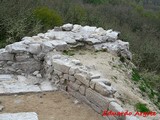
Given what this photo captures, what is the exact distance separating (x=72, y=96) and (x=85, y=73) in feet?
2.14

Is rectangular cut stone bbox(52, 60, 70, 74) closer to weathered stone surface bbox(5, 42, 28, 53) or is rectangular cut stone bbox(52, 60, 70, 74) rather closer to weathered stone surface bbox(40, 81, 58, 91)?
weathered stone surface bbox(40, 81, 58, 91)

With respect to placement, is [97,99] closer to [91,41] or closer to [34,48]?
[34,48]

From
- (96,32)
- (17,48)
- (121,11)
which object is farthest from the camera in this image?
(121,11)

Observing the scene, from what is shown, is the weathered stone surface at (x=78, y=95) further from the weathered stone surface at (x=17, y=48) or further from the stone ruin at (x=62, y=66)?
the weathered stone surface at (x=17, y=48)

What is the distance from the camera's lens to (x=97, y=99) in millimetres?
6043

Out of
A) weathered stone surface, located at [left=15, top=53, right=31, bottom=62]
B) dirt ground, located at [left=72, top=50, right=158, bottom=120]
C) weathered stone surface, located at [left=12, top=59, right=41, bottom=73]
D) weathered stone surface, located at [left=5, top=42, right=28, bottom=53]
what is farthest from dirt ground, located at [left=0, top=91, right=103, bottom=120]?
weathered stone surface, located at [left=5, top=42, right=28, bottom=53]

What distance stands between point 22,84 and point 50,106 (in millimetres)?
1118

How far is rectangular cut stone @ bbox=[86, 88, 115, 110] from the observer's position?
19.1 feet

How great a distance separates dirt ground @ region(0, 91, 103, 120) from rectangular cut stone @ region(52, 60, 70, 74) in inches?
20.7

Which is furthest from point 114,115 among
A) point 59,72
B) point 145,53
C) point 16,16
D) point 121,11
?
point 121,11

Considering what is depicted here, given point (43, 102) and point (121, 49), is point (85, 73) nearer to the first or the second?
point (43, 102)

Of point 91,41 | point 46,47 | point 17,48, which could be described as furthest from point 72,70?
point 91,41

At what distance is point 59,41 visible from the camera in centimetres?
839

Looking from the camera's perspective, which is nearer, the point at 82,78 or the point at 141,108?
the point at 141,108
